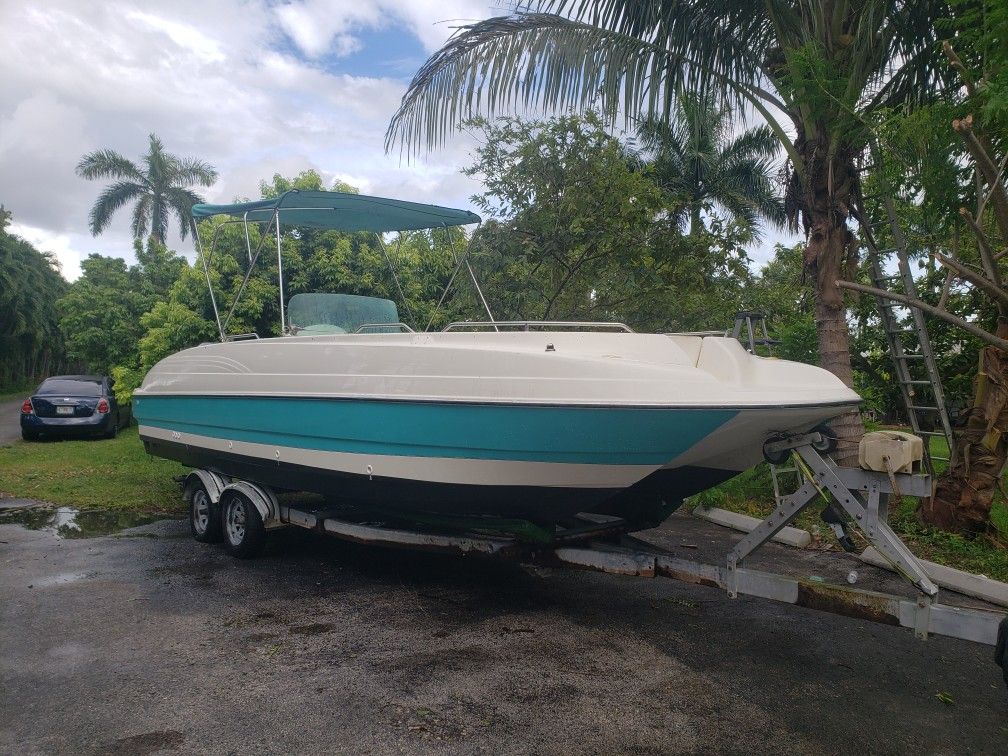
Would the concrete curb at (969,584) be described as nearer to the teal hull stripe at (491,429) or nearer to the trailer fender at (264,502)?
the teal hull stripe at (491,429)

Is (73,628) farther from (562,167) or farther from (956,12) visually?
(956,12)

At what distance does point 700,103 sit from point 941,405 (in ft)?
11.0

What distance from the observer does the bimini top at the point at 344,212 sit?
6262mm

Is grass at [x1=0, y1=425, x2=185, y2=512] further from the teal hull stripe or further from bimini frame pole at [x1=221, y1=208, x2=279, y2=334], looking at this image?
the teal hull stripe

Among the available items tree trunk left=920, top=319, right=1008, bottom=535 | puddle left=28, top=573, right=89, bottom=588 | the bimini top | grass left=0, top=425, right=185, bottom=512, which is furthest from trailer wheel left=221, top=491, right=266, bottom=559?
tree trunk left=920, top=319, right=1008, bottom=535

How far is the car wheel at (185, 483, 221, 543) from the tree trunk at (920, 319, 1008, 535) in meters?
5.69

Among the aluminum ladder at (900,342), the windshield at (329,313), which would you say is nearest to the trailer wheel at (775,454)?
the aluminum ladder at (900,342)

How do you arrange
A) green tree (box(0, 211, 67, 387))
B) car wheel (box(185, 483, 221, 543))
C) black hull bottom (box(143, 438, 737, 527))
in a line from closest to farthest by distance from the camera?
black hull bottom (box(143, 438, 737, 527)) → car wheel (box(185, 483, 221, 543)) → green tree (box(0, 211, 67, 387))

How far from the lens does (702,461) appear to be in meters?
4.00

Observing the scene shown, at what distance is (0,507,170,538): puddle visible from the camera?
681cm

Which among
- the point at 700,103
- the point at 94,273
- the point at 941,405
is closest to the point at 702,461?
the point at 941,405

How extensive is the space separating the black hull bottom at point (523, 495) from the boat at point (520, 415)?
0.5 inches

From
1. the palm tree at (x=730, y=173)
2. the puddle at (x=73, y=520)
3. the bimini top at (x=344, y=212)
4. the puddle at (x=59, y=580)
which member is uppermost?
the palm tree at (x=730, y=173)

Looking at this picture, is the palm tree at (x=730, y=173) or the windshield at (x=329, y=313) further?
the palm tree at (x=730, y=173)
